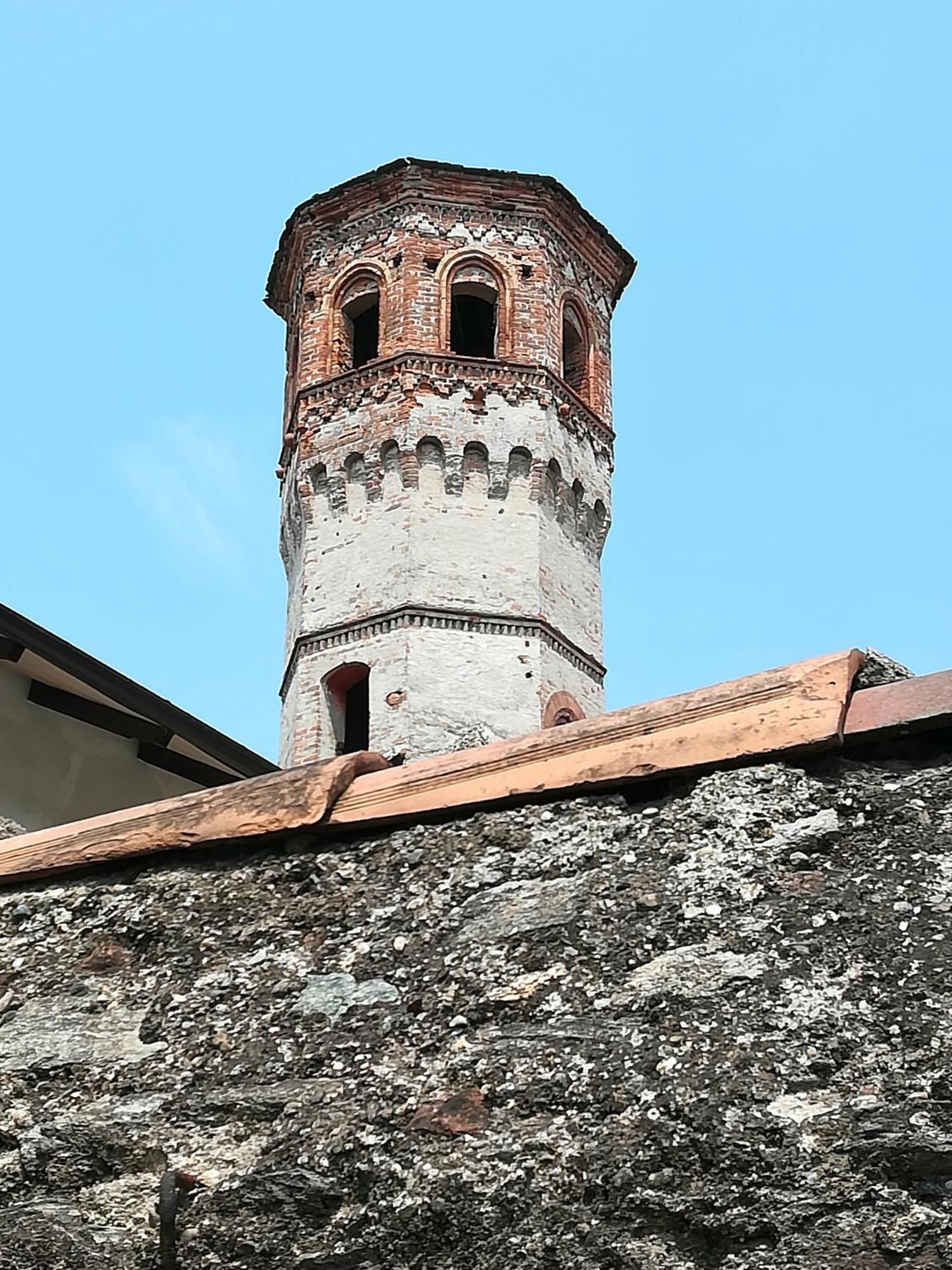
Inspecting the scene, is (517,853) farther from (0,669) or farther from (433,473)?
(433,473)

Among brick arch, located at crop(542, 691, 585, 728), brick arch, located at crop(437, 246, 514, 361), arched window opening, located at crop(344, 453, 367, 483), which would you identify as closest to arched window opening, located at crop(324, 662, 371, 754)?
brick arch, located at crop(542, 691, 585, 728)

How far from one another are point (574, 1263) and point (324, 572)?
53.9 feet

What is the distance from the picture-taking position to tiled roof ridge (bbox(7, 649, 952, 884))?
1969 mm

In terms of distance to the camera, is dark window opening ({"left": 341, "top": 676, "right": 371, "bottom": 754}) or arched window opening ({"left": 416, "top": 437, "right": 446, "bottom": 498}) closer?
dark window opening ({"left": 341, "top": 676, "right": 371, "bottom": 754})

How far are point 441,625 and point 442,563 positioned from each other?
0.82 m

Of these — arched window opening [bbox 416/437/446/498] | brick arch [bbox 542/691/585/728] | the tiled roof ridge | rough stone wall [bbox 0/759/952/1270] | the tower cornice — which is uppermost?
the tower cornice

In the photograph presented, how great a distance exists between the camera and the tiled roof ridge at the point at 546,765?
1969 millimetres

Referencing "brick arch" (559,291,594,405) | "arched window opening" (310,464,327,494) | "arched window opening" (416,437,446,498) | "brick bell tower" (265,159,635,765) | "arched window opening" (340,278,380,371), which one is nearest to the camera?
"brick bell tower" (265,159,635,765)

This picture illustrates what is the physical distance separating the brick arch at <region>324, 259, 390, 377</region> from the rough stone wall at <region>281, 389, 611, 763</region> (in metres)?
1.00

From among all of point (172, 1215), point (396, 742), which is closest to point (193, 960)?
point (172, 1215)

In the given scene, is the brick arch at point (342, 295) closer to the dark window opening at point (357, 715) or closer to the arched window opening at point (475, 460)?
the arched window opening at point (475, 460)

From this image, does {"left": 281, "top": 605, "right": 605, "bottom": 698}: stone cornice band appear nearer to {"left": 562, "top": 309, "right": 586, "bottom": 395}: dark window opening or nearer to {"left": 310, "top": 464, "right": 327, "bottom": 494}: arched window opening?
{"left": 310, "top": 464, "right": 327, "bottom": 494}: arched window opening

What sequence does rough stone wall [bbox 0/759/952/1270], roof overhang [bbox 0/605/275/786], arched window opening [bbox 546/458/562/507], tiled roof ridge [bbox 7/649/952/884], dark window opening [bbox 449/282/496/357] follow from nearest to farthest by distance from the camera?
rough stone wall [bbox 0/759/952/1270], tiled roof ridge [bbox 7/649/952/884], roof overhang [bbox 0/605/275/786], arched window opening [bbox 546/458/562/507], dark window opening [bbox 449/282/496/357]

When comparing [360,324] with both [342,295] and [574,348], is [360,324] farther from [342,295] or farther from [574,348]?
[574,348]
